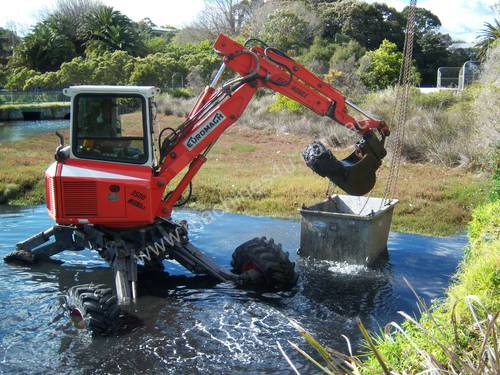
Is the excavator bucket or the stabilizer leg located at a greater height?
the excavator bucket

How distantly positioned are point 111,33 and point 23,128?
92.1 feet

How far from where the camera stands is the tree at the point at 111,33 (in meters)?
59.4

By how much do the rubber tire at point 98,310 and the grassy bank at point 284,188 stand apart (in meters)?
7.20

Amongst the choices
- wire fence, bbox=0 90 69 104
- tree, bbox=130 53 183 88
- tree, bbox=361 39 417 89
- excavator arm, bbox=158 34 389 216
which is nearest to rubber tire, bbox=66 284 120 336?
excavator arm, bbox=158 34 389 216

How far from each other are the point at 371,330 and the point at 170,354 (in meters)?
2.58

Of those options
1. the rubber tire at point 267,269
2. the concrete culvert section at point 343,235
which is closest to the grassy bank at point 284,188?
the concrete culvert section at point 343,235

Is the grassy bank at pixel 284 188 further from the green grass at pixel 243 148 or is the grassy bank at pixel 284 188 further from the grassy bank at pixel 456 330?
the grassy bank at pixel 456 330

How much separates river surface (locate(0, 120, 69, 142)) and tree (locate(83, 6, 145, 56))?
20.1 meters

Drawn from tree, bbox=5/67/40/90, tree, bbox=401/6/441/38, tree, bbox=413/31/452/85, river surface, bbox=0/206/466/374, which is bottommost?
river surface, bbox=0/206/466/374

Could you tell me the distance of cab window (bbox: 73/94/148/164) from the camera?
8.65 m

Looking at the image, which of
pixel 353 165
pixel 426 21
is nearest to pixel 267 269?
pixel 353 165

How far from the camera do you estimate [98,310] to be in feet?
23.8

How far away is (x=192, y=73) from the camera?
44125 millimetres

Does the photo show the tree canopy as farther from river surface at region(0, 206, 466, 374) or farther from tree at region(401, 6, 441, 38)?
river surface at region(0, 206, 466, 374)
